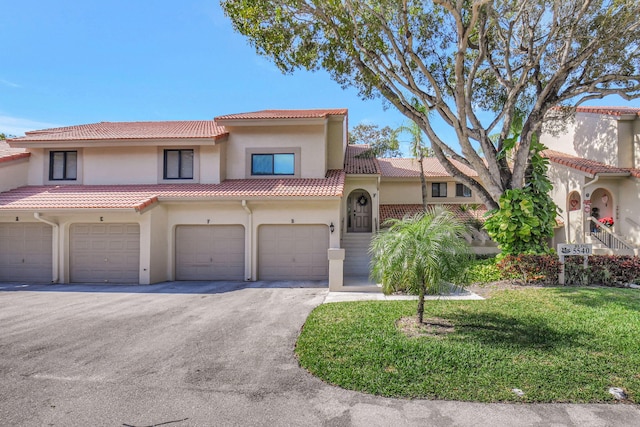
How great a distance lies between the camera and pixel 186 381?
15.8 feet

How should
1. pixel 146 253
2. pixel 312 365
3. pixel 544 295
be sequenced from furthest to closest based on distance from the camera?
pixel 146 253 → pixel 544 295 → pixel 312 365

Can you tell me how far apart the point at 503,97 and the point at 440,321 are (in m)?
12.0

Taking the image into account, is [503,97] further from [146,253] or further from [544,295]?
[146,253]

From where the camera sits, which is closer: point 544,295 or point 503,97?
point 544,295

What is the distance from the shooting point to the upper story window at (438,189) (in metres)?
21.5

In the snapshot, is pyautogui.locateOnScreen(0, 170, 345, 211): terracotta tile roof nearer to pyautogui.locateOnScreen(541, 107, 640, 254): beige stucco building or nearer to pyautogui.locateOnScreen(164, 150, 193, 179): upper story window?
pyautogui.locateOnScreen(164, 150, 193, 179): upper story window

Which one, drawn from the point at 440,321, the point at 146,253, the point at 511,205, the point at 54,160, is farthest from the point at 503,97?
the point at 54,160

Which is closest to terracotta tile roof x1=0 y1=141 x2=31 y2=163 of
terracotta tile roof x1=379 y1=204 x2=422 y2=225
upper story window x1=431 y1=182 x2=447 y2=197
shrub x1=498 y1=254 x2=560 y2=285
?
terracotta tile roof x1=379 y1=204 x2=422 y2=225

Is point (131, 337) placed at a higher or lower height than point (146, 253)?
lower

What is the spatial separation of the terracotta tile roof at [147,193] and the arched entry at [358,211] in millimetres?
4991

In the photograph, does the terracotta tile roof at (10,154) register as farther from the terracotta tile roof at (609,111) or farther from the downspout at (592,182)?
the terracotta tile roof at (609,111)

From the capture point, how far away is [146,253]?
1328 cm

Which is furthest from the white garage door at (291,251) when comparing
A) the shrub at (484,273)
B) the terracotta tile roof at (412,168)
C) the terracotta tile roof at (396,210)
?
the terracotta tile roof at (412,168)

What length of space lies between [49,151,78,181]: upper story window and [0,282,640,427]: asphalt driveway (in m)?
8.69
